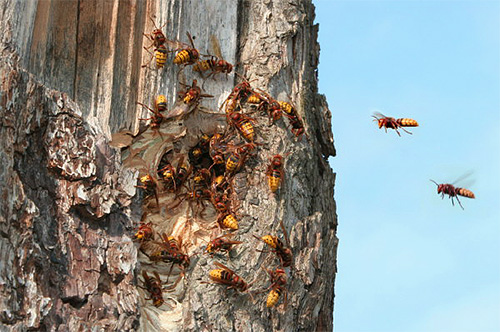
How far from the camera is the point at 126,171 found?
571 cm

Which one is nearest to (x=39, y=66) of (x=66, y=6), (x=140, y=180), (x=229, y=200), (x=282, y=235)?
(x=66, y=6)

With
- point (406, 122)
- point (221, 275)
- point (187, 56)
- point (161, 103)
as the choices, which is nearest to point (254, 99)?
point (187, 56)

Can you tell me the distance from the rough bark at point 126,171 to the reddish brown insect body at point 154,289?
0.18ft

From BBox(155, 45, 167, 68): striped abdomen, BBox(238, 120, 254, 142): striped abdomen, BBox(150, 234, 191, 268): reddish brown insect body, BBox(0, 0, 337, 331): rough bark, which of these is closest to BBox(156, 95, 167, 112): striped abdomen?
BBox(0, 0, 337, 331): rough bark

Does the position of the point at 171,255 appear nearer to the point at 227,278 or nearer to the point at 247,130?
the point at 227,278

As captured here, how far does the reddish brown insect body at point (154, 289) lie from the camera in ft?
19.2

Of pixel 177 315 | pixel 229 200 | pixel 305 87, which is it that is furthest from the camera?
pixel 305 87

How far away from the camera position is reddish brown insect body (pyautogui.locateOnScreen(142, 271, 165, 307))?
585 centimetres

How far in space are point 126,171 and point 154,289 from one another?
80cm

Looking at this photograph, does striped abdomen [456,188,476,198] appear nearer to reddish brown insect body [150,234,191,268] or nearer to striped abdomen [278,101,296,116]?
striped abdomen [278,101,296,116]

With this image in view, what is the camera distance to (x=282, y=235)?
242 inches

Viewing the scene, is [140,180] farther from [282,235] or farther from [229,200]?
[282,235]

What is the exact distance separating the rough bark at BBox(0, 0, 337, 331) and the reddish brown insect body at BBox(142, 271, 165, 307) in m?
0.06

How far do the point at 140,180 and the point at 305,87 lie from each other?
1.45m
